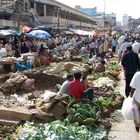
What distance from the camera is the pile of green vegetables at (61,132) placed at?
7.37 m

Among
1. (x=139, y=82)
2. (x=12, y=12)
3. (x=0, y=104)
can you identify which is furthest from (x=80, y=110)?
(x=12, y=12)

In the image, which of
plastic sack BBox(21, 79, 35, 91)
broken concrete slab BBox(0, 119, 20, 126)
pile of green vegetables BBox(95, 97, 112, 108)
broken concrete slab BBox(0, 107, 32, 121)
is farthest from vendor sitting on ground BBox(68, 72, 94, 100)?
plastic sack BBox(21, 79, 35, 91)

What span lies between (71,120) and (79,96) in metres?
1.22

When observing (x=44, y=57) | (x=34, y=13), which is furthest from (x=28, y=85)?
(x=34, y=13)

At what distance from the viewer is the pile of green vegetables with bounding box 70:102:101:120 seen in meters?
8.58

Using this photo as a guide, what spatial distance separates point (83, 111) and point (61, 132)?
136 cm

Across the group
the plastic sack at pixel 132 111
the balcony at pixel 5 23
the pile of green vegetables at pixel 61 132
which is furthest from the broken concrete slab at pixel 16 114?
the balcony at pixel 5 23

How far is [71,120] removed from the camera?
27.8 feet

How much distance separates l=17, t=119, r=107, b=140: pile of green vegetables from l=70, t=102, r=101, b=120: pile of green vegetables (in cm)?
28

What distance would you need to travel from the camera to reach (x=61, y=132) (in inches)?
292

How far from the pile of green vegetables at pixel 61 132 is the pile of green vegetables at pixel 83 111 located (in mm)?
283

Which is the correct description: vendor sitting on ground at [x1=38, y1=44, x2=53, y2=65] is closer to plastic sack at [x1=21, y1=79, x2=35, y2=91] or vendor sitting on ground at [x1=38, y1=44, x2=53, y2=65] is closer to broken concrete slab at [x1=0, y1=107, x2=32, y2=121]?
plastic sack at [x1=21, y1=79, x2=35, y2=91]

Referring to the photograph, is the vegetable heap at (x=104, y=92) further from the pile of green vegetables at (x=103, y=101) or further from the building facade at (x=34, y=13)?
the building facade at (x=34, y=13)

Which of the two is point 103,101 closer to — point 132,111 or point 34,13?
point 132,111
